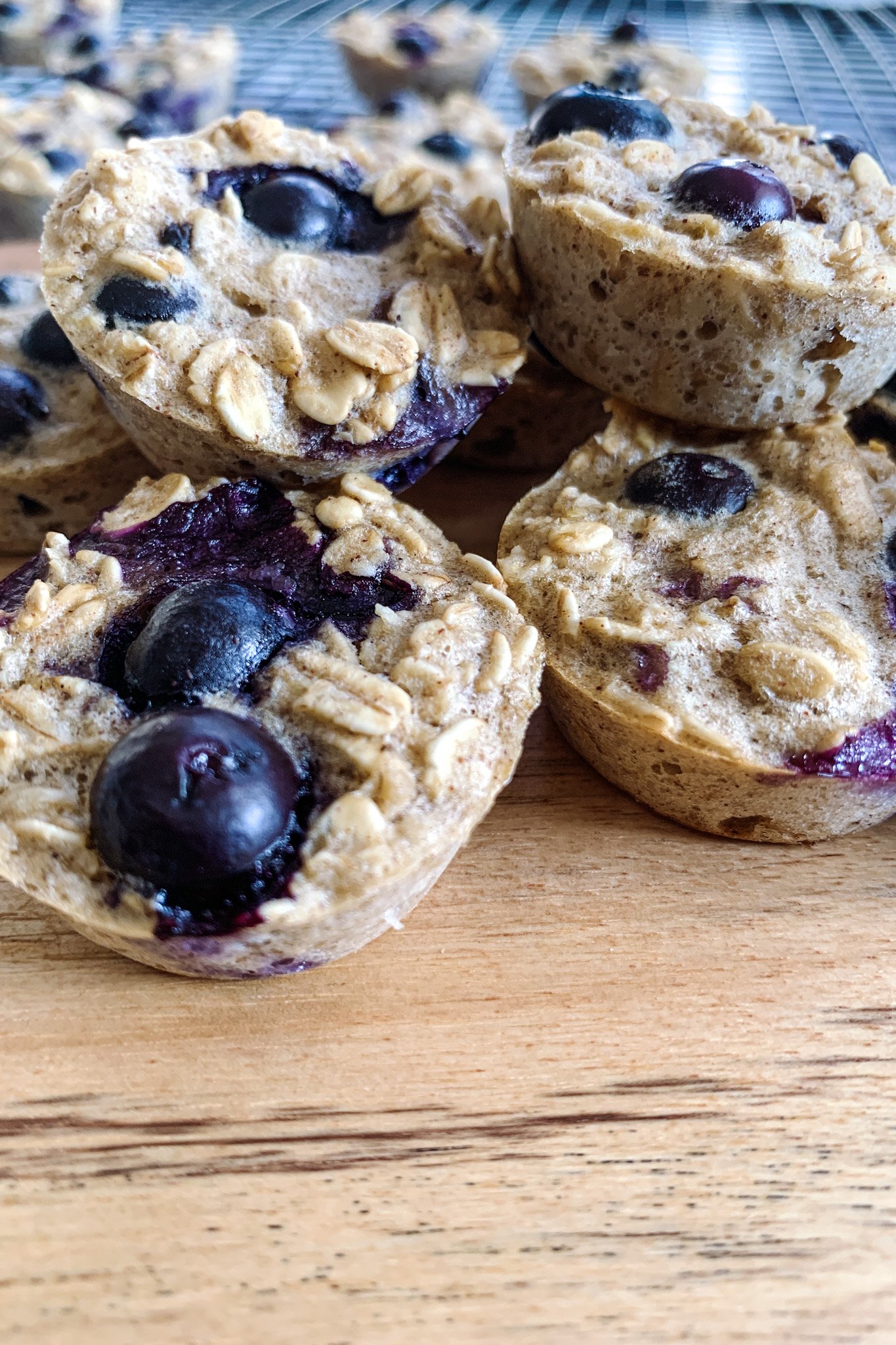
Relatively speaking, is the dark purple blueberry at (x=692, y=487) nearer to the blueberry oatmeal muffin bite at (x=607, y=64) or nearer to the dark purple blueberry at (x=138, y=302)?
the dark purple blueberry at (x=138, y=302)

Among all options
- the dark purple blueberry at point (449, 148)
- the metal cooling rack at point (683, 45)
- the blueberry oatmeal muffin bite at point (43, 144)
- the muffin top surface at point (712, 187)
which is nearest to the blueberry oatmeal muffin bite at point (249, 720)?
the muffin top surface at point (712, 187)

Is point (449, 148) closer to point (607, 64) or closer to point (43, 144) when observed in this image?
point (607, 64)

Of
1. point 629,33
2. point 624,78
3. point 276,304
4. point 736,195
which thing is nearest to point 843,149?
point 736,195

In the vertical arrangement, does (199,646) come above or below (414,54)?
below

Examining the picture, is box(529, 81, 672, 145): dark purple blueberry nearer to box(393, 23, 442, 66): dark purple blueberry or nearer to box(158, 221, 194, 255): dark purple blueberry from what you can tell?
box(158, 221, 194, 255): dark purple blueberry

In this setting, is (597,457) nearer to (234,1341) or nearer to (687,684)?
(687,684)

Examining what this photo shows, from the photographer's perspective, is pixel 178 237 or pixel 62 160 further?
pixel 62 160
